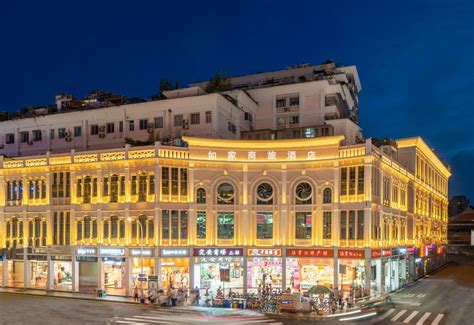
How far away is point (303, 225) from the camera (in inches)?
2029

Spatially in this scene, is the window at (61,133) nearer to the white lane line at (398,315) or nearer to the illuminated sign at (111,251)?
the illuminated sign at (111,251)

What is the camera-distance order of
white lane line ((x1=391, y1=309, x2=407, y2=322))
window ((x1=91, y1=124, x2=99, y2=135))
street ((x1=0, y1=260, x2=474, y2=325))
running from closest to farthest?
street ((x1=0, y1=260, x2=474, y2=325)) < white lane line ((x1=391, y1=309, x2=407, y2=322)) < window ((x1=91, y1=124, x2=99, y2=135))

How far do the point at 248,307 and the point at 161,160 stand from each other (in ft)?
56.4

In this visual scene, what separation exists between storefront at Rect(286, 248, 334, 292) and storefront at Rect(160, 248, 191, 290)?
34.2 feet

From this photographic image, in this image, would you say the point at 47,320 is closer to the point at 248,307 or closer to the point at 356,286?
the point at 248,307

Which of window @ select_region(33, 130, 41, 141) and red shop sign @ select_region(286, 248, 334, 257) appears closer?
red shop sign @ select_region(286, 248, 334, 257)

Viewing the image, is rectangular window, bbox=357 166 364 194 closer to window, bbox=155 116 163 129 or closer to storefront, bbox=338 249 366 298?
storefront, bbox=338 249 366 298

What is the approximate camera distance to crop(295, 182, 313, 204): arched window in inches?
2030

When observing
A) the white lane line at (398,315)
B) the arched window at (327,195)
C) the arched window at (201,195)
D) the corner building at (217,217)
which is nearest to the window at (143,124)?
the corner building at (217,217)

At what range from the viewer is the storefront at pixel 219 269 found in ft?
166

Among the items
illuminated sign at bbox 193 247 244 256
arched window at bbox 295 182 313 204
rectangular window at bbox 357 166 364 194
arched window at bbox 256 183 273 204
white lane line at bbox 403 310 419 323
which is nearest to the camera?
white lane line at bbox 403 310 419 323

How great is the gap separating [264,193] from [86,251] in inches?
782

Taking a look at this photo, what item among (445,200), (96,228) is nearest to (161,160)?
(96,228)

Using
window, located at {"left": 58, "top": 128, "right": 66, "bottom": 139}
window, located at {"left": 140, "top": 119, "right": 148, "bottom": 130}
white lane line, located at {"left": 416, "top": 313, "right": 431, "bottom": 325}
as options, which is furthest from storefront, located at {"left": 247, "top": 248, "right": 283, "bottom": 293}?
window, located at {"left": 58, "top": 128, "right": 66, "bottom": 139}
